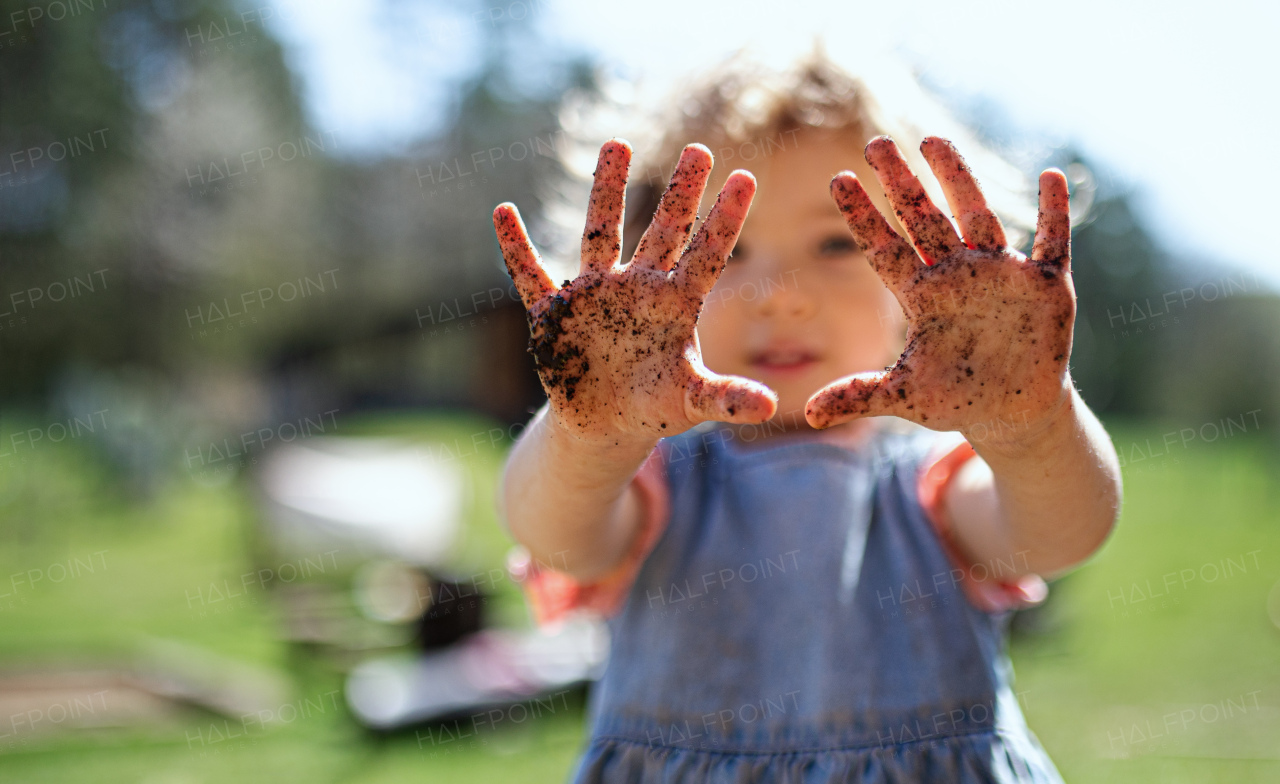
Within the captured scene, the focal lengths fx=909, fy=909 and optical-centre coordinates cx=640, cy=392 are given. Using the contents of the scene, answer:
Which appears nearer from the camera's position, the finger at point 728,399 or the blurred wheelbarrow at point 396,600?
the finger at point 728,399

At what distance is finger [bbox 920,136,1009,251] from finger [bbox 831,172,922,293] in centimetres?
6

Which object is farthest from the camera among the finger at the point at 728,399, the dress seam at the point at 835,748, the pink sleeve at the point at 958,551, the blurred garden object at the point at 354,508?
the blurred garden object at the point at 354,508

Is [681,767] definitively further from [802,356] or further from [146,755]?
[146,755]

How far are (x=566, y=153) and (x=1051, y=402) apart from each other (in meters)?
1.54

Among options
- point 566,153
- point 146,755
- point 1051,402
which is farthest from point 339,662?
point 1051,402

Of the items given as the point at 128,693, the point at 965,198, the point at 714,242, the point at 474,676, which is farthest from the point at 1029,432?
the point at 128,693

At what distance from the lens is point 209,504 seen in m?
9.55

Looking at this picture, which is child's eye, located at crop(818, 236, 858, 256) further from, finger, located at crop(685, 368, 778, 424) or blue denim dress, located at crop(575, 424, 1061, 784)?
finger, located at crop(685, 368, 778, 424)

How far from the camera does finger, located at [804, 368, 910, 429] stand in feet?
2.91

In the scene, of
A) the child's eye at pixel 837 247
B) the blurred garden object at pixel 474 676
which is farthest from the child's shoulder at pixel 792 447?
the blurred garden object at pixel 474 676

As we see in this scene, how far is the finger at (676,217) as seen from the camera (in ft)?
3.35

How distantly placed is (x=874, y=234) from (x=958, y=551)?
65cm

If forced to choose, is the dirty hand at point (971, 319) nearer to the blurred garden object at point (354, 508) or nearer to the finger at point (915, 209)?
the finger at point (915, 209)

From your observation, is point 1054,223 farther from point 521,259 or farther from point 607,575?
point 607,575
